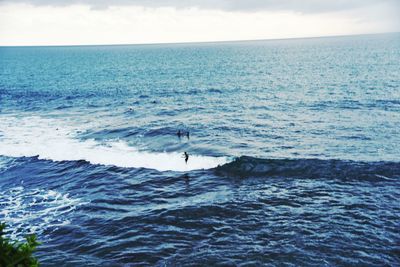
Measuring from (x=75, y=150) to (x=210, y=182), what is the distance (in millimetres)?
20338


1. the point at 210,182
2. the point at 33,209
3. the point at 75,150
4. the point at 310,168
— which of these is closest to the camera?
the point at 33,209

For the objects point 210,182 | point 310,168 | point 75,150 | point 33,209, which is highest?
point 310,168

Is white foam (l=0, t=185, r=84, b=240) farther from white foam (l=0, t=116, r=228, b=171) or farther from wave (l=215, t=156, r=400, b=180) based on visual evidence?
wave (l=215, t=156, r=400, b=180)

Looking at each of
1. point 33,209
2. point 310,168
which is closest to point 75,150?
point 33,209

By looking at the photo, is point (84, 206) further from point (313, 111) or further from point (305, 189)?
point (313, 111)

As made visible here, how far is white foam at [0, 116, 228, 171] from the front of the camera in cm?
4109

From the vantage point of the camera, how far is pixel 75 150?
4619cm

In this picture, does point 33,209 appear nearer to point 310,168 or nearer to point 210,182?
point 210,182

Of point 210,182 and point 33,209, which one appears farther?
point 210,182

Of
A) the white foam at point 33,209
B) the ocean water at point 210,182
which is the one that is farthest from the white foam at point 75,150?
the white foam at point 33,209

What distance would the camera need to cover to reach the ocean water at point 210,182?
24.2 m

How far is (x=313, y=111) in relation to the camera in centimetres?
6062

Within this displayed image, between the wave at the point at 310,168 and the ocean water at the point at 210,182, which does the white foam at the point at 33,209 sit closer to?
the ocean water at the point at 210,182

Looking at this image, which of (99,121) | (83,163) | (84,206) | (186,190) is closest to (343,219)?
(186,190)
